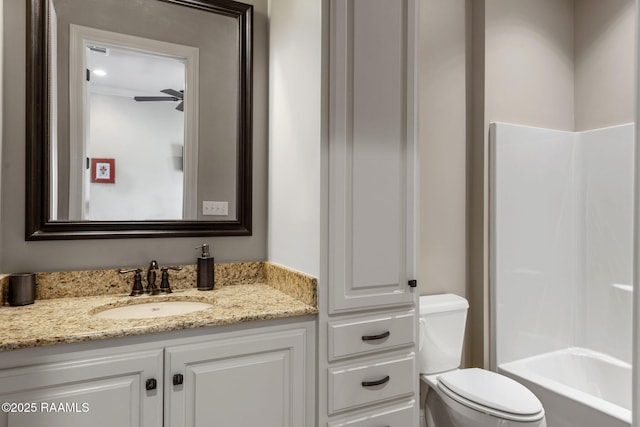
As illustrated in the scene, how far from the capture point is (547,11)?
2.51 meters

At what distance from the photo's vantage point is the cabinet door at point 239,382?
125 centimetres

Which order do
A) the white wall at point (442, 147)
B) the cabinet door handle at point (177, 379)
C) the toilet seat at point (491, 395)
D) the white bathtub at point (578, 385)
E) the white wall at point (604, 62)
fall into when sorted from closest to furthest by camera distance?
the cabinet door handle at point (177, 379), the toilet seat at point (491, 395), the white bathtub at point (578, 385), the white wall at point (442, 147), the white wall at point (604, 62)

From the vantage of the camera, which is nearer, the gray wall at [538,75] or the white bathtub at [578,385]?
the white bathtub at [578,385]

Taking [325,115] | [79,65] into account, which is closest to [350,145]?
[325,115]

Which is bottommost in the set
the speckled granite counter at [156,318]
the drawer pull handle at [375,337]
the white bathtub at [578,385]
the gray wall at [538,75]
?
the white bathtub at [578,385]

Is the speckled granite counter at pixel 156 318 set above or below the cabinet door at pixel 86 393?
above

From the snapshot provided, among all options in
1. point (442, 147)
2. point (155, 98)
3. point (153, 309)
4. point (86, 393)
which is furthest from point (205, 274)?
point (442, 147)

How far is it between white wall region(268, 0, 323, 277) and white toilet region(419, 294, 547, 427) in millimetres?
756

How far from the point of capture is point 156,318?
129 cm

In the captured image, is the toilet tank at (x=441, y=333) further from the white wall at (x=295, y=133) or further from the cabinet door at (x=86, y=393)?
the cabinet door at (x=86, y=393)

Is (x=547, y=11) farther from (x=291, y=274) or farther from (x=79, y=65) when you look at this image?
(x=79, y=65)

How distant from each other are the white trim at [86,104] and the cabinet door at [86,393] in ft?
2.32

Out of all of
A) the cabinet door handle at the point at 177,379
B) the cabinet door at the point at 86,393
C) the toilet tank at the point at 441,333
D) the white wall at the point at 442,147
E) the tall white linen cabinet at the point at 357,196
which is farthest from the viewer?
the white wall at the point at 442,147

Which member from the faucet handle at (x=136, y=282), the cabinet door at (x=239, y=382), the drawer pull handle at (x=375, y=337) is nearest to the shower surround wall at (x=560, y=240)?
the drawer pull handle at (x=375, y=337)
